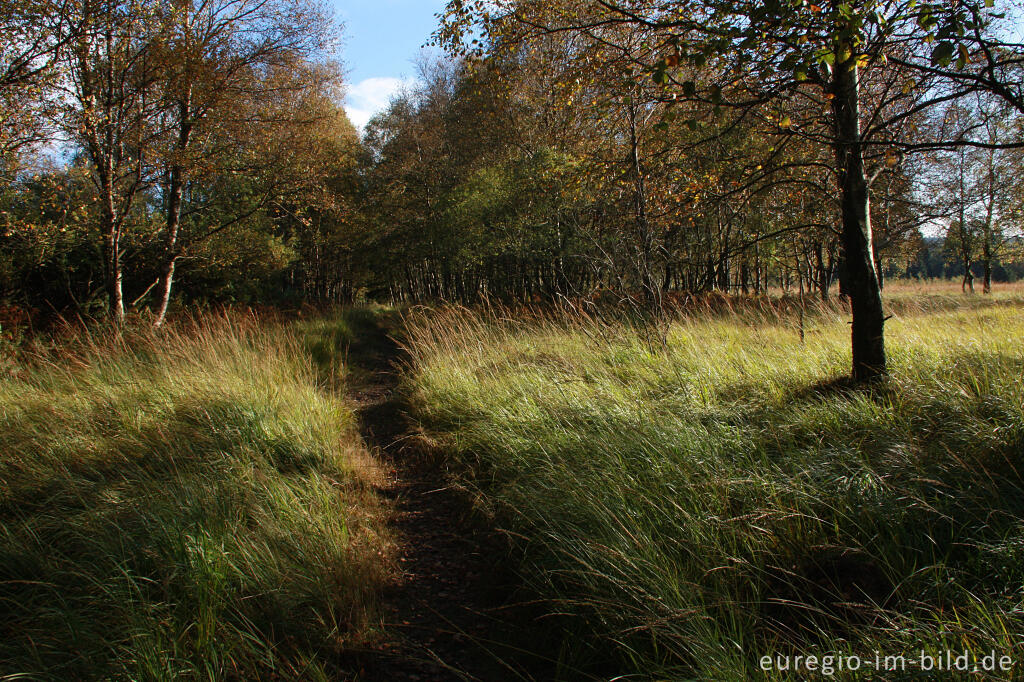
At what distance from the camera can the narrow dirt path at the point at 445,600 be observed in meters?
2.22

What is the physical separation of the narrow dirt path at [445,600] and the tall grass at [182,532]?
0.61 feet

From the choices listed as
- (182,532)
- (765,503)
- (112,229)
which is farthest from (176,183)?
(765,503)

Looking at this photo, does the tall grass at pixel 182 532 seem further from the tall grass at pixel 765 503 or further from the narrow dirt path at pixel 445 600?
the tall grass at pixel 765 503

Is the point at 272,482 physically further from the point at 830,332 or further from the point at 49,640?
the point at 830,332

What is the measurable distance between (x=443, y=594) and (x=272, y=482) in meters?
1.42

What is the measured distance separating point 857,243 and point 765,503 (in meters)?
2.91

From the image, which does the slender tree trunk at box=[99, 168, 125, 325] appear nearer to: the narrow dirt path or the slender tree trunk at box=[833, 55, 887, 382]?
the narrow dirt path

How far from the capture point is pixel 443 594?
2.83m

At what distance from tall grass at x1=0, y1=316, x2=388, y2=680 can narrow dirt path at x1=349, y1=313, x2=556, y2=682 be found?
7.3 inches

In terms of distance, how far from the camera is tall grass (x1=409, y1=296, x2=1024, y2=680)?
183 centimetres

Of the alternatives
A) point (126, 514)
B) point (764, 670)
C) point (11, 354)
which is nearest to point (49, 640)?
point (126, 514)

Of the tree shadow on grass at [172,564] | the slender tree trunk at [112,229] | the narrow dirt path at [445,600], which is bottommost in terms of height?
the narrow dirt path at [445,600]

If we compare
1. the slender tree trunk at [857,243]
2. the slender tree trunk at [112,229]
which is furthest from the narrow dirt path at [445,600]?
the slender tree trunk at [112,229]

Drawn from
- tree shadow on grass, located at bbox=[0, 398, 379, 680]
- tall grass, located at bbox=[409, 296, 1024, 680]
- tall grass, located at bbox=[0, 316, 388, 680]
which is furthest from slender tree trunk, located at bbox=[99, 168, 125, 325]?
tall grass, located at bbox=[409, 296, 1024, 680]
